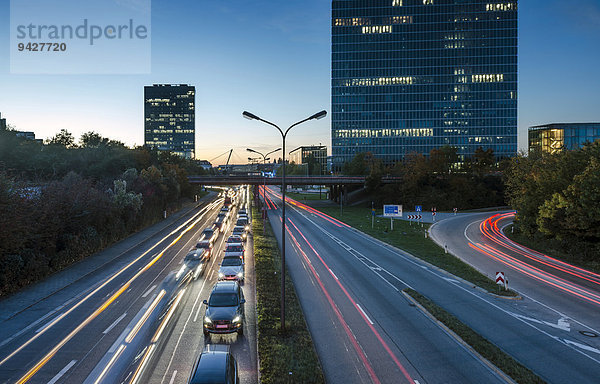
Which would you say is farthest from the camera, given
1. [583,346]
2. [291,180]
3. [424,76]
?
[424,76]

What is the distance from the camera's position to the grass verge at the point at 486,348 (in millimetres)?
10921

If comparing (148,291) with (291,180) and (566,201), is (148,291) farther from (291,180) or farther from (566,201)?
(291,180)

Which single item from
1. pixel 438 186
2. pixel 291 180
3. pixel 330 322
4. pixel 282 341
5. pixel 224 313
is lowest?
pixel 330 322

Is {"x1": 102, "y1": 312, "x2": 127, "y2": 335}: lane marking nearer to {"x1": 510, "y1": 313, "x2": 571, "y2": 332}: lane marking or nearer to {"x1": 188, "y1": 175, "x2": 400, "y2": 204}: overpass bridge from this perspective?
{"x1": 510, "y1": 313, "x2": 571, "y2": 332}: lane marking

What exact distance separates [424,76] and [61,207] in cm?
12656

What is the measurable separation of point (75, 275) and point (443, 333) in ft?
79.9

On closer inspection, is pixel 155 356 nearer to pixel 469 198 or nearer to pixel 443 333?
pixel 443 333

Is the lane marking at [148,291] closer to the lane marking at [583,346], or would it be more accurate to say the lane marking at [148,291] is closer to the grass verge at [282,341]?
the grass verge at [282,341]

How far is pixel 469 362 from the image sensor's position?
12.0m

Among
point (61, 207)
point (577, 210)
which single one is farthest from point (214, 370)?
point (577, 210)

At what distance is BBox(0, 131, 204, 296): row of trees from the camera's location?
18875 mm

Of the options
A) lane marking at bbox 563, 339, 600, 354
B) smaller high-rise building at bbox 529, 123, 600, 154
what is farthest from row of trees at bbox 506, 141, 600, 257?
smaller high-rise building at bbox 529, 123, 600, 154

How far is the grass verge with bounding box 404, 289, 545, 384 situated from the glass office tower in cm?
10886

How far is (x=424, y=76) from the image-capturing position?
396ft
